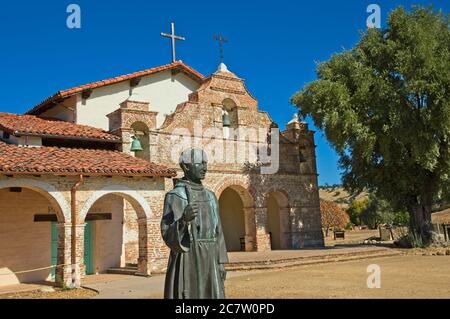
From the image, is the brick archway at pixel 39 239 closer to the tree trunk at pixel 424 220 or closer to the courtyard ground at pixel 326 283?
the courtyard ground at pixel 326 283

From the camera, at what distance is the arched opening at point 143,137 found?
18266mm

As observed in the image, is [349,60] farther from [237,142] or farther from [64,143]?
[64,143]

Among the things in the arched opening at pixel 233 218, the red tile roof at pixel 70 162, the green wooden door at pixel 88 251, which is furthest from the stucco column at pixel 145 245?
the arched opening at pixel 233 218

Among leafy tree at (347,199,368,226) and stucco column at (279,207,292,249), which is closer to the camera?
stucco column at (279,207,292,249)

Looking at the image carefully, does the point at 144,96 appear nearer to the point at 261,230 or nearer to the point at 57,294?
the point at 261,230

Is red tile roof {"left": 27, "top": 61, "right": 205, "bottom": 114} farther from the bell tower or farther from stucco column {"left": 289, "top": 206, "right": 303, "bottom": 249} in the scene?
stucco column {"left": 289, "top": 206, "right": 303, "bottom": 249}

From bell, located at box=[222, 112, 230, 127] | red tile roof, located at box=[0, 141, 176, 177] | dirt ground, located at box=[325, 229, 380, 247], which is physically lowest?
dirt ground, located at box=[325, 229, 380, 247]

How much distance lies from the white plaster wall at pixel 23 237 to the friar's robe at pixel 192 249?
471 inches

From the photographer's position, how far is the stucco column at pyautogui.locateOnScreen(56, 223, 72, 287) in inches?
533

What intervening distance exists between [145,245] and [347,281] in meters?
6.80

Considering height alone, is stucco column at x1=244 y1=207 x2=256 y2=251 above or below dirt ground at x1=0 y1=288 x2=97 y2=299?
above

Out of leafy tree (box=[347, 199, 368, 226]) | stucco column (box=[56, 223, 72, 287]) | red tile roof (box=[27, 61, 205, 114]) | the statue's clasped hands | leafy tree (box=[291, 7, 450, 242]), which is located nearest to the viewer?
the statue's clasped hands

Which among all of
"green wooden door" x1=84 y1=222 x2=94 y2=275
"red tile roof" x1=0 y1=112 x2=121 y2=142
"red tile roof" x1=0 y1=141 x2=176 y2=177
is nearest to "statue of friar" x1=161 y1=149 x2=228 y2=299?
"red tile roof" x1=0 y1=141 x2=176 y2=177
